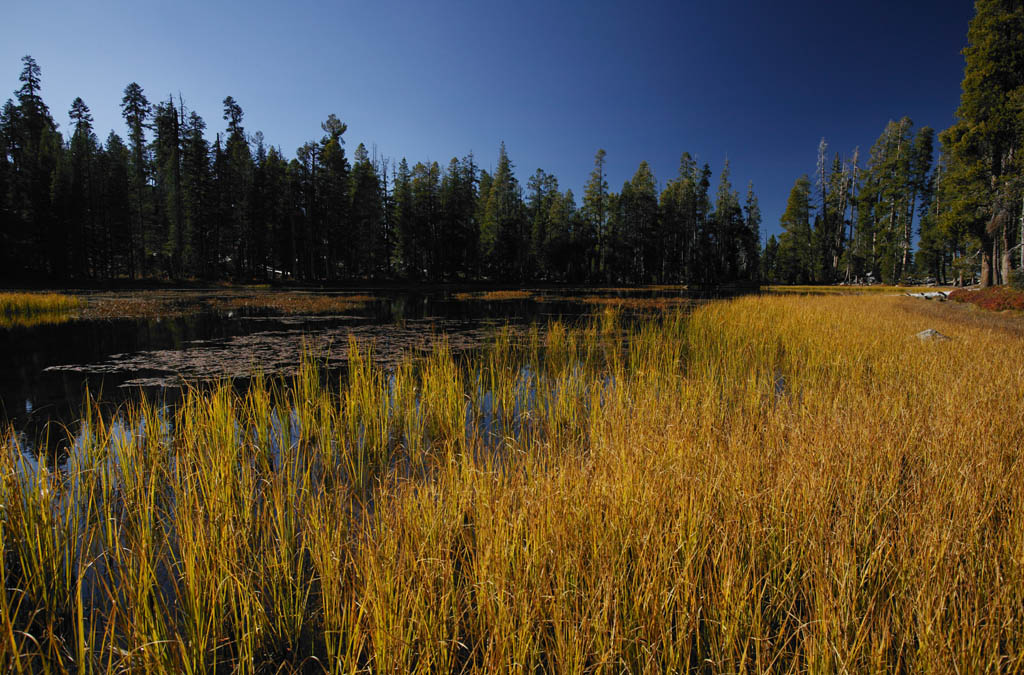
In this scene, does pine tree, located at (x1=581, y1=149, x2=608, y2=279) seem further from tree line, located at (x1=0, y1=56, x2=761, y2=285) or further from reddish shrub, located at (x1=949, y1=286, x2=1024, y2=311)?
reddish shrub, located at (x1=949, y1=286, x2=1024, y2=311)

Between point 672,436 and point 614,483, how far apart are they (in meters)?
1.02

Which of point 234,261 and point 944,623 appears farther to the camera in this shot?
point 234,261

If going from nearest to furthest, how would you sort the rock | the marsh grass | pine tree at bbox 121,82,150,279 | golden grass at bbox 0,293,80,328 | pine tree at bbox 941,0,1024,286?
the rock
golden grass at bbox 0,293,80,328
pine tree at bbox 941,0,1024,286
the marsh grass
pine tree at bbox 121,82,150,279

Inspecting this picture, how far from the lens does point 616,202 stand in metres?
57.7

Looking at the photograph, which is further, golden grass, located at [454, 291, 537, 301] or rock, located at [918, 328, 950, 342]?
golden grass, located at [454, 291, 537, 301]

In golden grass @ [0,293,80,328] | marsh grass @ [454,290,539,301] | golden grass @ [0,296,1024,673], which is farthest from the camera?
marsh grass @ [454,290,539,301]

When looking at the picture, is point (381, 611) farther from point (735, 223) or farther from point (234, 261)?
point (735, 223)

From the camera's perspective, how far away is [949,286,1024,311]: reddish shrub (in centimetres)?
1408

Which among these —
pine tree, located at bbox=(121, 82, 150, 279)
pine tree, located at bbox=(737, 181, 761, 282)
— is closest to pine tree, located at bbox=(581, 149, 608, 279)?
pine tree, located at bbox=(737, 181, 761, 282)

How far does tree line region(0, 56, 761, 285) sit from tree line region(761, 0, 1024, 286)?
453 inches

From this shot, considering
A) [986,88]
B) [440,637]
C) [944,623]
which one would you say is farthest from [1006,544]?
[986,88]

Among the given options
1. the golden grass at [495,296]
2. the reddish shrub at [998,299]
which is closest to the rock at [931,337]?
the reddish shrub at [998,299]

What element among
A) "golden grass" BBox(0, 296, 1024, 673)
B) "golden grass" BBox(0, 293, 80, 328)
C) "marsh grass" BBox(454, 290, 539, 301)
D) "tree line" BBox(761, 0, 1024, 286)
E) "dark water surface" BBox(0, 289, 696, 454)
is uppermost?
"tree line" BBox(761, 0, 1024, 286)

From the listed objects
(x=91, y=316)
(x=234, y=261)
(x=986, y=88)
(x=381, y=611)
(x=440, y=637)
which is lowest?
(x=440, y=637)
